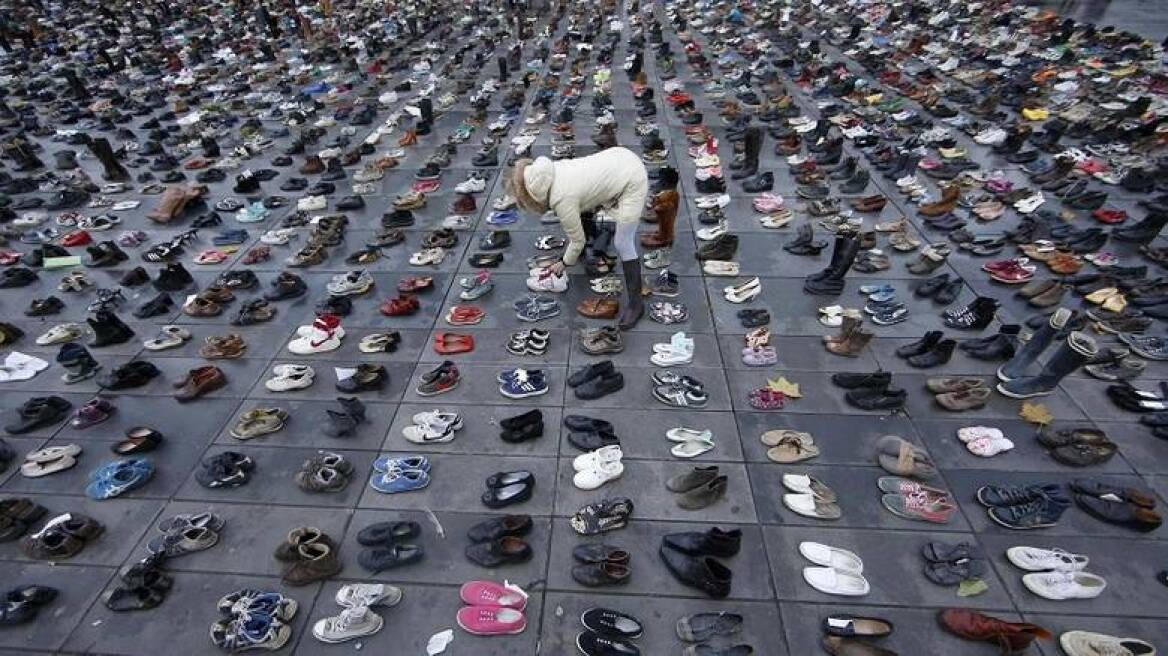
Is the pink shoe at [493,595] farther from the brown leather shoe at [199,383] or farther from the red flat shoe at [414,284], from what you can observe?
the red flat shoe at [414,284]

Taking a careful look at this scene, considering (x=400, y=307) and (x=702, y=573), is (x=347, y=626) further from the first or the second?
(x=400, y=307)

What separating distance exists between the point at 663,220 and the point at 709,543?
18.6ft

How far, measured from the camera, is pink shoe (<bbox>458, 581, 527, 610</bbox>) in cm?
463

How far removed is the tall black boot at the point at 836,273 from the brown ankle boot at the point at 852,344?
49.1 inches

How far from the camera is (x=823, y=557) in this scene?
16.1ft

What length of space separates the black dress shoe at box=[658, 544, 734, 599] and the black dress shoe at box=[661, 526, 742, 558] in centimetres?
7

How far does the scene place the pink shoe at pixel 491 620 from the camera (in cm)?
448

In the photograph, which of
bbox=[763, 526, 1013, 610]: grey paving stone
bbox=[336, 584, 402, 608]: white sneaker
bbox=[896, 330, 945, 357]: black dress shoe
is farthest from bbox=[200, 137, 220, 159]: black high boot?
bbox=[896, 330, 945, 357]: black dress shoe

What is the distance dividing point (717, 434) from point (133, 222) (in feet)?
39.5

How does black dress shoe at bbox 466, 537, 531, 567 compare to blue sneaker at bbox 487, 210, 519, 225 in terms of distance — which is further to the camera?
blue sneaker at bbox 487, 210, 519, 225

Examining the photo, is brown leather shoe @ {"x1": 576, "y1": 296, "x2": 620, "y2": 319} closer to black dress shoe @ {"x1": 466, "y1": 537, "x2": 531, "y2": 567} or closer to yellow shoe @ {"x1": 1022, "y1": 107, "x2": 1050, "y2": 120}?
black dress shoe @ {"x1": 466, "y1": 537, "x2": 531, "y2": 567}

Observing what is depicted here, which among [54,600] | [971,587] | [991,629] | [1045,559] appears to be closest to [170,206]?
[54,600]

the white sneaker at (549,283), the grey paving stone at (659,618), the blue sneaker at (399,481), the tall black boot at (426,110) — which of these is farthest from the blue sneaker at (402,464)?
the tall black boot at (426,110)

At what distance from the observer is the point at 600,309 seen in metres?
7.92
